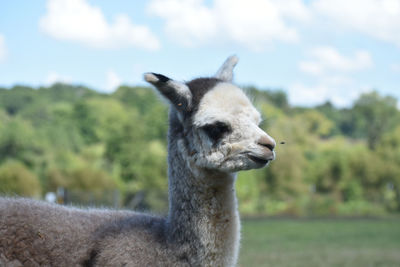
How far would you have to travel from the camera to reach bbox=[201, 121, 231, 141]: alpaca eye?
193 inches

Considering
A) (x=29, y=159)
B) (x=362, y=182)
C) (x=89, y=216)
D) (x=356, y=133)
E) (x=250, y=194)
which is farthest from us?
(x=356, y=133)

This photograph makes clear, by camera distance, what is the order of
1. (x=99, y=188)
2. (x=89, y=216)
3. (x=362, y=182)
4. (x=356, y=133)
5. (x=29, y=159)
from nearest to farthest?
(x=89, y=216) → (x=99, y=188) → (x=29, y=159) → (x=362, y=182) → (x=356, y=133)

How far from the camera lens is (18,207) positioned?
4895 mm

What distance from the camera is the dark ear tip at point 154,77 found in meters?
4.86

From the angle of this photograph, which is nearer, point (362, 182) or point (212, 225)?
point (212, 225)

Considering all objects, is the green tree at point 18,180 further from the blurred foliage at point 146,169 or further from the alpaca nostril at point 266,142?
the alpaca nostril at point 266,142

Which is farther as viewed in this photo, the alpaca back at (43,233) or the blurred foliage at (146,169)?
the blurred foliage at (146,169)

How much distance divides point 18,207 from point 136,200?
33.7 meters

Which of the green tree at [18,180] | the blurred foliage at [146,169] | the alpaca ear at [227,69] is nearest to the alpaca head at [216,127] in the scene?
the alpaca ear at [227,69]

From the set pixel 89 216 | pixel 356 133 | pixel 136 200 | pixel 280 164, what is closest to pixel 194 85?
pixel 89 216

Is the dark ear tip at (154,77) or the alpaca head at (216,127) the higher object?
the dark ear tip at (154,77)

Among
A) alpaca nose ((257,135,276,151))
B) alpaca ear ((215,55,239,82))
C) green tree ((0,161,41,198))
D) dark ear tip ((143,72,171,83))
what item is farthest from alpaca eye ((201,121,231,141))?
green tree ((0,161,41,198))

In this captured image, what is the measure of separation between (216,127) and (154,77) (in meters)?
0.73

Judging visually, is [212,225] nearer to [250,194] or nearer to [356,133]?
[250,194]
